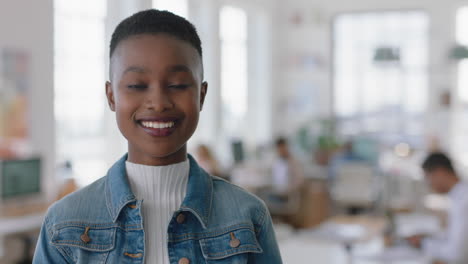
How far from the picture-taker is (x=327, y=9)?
9.97 m

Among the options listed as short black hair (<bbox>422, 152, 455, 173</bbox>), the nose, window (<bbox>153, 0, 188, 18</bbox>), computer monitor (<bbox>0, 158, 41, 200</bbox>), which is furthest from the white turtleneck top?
window (<bbox>153, 0, 188, 18</bbox>)

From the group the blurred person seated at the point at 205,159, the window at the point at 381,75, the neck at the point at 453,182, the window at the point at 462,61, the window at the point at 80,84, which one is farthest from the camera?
the window at the point at 381,75

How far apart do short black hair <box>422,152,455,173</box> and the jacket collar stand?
311 cm

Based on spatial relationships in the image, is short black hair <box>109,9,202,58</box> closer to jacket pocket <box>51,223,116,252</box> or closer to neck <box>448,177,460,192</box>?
jacket pocket <box>51,223,116,252</box>

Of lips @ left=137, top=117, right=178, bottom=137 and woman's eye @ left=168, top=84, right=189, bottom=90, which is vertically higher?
woman's eye @ left=168, top=84, right=189, bottom=90

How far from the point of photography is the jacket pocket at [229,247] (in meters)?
0.97

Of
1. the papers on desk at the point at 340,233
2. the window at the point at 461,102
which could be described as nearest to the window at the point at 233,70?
the window at the point at 461,102

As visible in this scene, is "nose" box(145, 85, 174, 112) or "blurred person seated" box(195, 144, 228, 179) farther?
"blurred person seated" box(195, 144, 228, 179)

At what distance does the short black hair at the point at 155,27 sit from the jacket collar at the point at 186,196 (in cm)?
21

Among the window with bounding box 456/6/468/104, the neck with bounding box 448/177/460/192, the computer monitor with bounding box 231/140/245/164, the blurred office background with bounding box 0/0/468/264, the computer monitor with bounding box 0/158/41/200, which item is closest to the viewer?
the neck with bounding box 448/177/460/192

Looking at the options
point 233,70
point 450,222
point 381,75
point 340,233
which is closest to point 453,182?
point 450,222

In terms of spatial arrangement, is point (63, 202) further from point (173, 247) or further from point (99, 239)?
point (173, 247)

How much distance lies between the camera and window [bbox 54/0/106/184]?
18.6ft

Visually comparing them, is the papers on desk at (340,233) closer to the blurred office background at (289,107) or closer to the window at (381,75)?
the blurred office background at (289,107)
